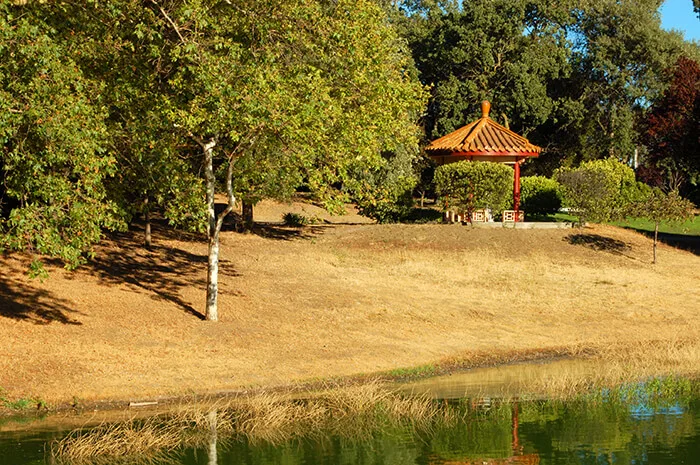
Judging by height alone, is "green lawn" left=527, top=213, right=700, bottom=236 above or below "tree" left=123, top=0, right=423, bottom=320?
below

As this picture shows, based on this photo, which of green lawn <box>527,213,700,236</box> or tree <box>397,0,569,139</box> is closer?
green lawn <box>527,213,700,236</box>

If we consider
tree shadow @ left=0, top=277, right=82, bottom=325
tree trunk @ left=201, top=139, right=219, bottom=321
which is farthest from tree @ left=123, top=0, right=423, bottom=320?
tree shadow @ left=0, top=277, right=82, bottom=325

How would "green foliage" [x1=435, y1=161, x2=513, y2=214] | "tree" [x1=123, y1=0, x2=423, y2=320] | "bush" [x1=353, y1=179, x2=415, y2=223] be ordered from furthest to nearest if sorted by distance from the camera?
"bush" [x1=353, y1=179, x2=415, y2=223], "green foliage" [x1=435, y1=161, x2=513, y2=214], "tree" [x1=123, y1=0, x2=423, y2=320]

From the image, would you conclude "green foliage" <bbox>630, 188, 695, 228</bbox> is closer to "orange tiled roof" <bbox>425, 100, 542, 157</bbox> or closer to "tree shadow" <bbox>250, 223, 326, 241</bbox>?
"orange tiled roof" <bbox>425, 100, 542, 157</bbox>

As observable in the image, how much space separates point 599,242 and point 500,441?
26.2 meters

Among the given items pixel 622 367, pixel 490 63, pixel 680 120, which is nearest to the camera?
pixel 622 367

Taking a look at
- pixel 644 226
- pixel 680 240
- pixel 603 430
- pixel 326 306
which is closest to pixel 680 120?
pixel 680 240

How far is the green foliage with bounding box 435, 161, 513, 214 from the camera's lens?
43.4 metres

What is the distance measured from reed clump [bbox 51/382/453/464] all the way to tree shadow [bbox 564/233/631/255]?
22557 millimetres

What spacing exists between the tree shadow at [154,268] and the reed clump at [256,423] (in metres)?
8.29

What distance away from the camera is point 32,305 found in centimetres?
2747

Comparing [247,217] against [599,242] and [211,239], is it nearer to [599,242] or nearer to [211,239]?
[211,239]

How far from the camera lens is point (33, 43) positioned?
21875 mm

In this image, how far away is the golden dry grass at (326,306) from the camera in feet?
80.0
